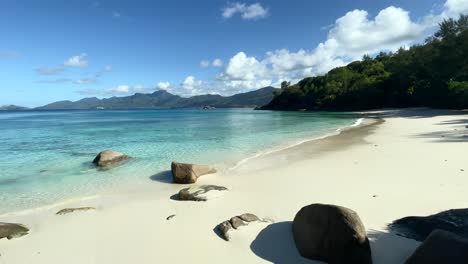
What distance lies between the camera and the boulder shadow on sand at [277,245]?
17.6ft

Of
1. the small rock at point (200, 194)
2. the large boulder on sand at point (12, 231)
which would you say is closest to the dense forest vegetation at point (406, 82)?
the small rock at point (200, 194)

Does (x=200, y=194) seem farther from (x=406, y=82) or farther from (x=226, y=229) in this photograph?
(x=406, y=82)

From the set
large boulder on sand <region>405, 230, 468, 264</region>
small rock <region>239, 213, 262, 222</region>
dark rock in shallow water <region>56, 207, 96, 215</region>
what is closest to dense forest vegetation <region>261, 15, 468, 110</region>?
small rock <region>239, 213, 262, 222</region>

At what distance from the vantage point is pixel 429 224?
5891mm

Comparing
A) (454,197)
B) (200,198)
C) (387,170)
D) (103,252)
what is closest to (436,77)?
(387,170)

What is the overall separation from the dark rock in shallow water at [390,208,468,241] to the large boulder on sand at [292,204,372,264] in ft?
5.02

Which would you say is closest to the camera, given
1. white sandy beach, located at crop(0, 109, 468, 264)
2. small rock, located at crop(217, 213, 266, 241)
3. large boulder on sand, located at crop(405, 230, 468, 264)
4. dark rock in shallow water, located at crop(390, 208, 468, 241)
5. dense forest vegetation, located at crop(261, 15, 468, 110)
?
large boulder on sand, located at crop(405, 230, 468, 264)

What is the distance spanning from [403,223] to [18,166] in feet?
59.3

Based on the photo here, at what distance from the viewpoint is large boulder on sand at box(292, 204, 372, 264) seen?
4773 millimetres

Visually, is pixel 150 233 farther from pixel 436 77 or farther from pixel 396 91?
pixel 396 91

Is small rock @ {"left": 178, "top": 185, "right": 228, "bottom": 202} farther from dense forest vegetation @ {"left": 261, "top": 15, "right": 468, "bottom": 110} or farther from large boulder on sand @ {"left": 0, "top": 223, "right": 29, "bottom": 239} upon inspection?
dense forest vegetation @ {"left": 261, "top": 15, "right": 468, "bottom": 110}

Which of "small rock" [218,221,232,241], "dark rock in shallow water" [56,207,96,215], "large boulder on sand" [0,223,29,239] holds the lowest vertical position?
"dark rock in shallow water" [56,207,96,215]

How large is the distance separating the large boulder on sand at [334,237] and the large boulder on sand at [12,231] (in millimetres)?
6320

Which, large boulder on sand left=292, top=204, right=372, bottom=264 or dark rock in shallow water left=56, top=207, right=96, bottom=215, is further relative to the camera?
dark rock in shallow water left=56, top=207, right=96, bottom=215
